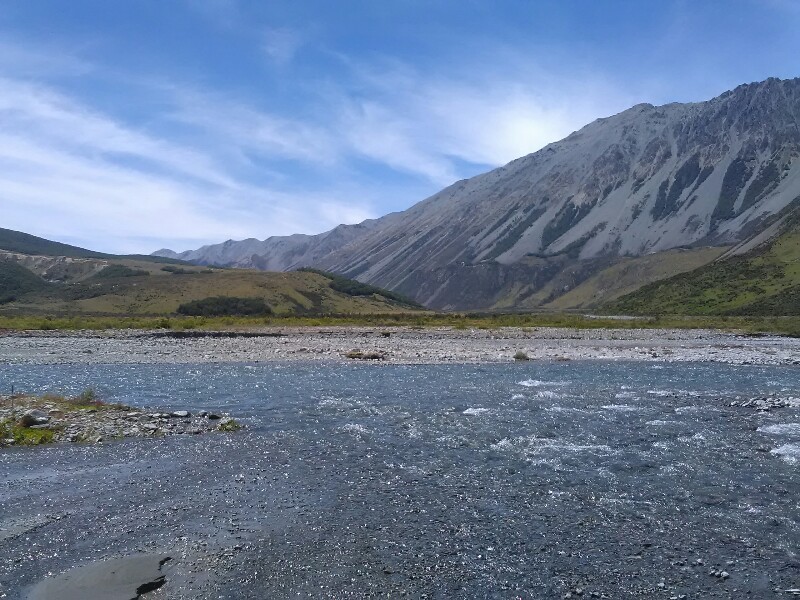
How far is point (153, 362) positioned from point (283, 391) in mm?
21721

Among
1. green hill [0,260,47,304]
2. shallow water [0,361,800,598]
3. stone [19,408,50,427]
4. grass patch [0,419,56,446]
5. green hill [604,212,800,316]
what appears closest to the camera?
shallow water [0,361,800,598]

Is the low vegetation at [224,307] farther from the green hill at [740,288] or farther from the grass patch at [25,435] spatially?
the grass patch at [25,435]

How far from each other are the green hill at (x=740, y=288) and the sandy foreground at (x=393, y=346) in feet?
146

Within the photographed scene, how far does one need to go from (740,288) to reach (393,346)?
10164 centimetres

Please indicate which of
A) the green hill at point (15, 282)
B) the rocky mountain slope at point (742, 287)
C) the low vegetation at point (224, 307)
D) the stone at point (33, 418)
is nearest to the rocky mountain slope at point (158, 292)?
the green hill at point (15, 282)

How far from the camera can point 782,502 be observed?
591 inches

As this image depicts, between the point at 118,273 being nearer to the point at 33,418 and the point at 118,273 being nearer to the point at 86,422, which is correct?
the point at 33,418

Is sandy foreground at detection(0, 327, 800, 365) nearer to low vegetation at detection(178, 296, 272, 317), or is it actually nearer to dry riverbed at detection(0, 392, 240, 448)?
dry riverbed at detection(0, 392, 240, 448)

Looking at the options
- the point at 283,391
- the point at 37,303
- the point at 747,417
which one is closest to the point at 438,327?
the point at 283,391

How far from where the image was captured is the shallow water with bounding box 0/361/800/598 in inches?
443

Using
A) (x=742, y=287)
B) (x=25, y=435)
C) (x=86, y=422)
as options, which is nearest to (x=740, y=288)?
(x=742, y=287)

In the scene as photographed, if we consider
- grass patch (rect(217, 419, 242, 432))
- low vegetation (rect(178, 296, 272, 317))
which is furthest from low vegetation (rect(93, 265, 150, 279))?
grass patch (rect(217, 419, 242, 432))

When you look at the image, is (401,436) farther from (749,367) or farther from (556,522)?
(749,367)

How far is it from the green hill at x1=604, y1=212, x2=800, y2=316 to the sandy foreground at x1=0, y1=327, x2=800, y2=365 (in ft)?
146
